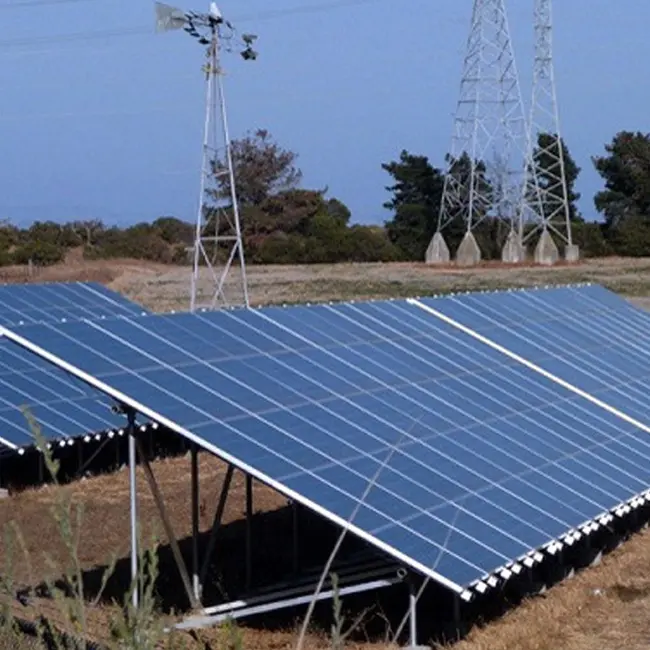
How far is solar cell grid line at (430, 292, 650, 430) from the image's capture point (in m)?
13.6

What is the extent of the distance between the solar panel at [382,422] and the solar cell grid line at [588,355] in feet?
3.03

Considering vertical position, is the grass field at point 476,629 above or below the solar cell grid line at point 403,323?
below

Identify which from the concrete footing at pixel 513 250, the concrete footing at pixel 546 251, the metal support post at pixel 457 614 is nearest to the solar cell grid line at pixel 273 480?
the metal support post at pixel 457 614

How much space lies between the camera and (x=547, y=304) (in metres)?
16.5

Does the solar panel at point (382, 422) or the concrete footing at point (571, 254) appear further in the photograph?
the concrete footing at point (571, 254)

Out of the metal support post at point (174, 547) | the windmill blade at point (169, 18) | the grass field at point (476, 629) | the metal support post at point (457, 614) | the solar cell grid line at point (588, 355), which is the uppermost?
the windmill blade at point (169, 18)

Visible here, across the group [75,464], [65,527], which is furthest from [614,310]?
[65,527]

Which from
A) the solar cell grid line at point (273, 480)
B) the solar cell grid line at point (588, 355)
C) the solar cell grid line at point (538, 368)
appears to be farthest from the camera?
the solar cell grid line at point (588, 355)

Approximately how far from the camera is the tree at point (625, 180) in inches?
2438

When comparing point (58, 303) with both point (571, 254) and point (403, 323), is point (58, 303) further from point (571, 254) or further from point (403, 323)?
point (571, 254)

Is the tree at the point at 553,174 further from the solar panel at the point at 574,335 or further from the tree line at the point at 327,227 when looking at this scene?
the solar panel at the point at 574,335

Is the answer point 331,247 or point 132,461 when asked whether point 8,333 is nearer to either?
point 132,461

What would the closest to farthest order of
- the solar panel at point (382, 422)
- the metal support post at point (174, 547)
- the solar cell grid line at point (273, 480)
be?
1. the solar cell grid line at point (273, 480)
2. the metal support post at point (174, 547)
3. the solar panel at point (382, 422)

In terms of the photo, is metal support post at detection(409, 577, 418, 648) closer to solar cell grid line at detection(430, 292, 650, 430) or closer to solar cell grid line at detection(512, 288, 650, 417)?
solar cell grid line at detection(430, 292, 650, 430)
